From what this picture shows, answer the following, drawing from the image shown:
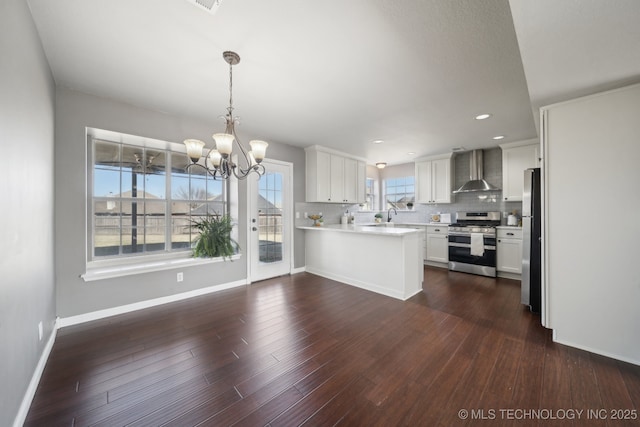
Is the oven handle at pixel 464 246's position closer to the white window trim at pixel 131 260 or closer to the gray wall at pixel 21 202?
the white window trim at pixel 131 260

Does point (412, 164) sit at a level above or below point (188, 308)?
above

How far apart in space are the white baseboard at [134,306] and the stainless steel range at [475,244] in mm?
4147

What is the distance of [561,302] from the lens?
2.18 m

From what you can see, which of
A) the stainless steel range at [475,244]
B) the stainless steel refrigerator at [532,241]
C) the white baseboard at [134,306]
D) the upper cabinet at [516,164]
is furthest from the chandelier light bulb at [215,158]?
the upper cabinet at [516,164]

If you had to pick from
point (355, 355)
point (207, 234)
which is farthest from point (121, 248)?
point (355, 355)

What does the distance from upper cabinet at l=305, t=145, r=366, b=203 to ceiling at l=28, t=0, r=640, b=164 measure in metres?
1.60

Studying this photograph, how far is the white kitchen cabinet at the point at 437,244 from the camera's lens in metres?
4.98

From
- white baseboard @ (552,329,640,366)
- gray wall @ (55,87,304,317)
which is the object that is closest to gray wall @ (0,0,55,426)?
gray wall @ (55,87,304,317)

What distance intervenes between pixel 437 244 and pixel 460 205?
1081mm

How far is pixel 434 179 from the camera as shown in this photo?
17.9ft

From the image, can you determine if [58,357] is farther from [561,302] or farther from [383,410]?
[561,302]

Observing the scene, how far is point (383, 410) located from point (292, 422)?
54cm

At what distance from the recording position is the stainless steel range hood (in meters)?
4.83

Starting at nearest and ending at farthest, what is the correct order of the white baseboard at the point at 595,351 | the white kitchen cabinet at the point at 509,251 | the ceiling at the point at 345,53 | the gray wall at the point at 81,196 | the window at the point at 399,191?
1. the ceiling at the point at 345,53
2. the white baseboard at the point at 595,351
3. the gray wall at the point at 81,196
4. the white kitchen cabinet at the point at 509,251
5. the window at the point at 399,191
